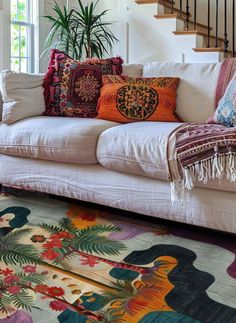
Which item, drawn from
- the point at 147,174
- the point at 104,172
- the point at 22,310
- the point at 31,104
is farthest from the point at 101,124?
the point at 22,310

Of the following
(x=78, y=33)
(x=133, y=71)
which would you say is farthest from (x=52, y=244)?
(x=78, y=33)

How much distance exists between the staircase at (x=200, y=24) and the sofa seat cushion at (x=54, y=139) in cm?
234

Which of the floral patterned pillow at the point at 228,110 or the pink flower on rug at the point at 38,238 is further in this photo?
the floral patterned pillow at the point at 228,110

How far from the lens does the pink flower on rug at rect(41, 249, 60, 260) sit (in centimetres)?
186

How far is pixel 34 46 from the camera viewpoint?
15.5 ft

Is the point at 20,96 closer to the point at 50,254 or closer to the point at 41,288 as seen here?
the point at 50,254

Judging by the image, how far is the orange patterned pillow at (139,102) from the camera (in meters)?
2.54

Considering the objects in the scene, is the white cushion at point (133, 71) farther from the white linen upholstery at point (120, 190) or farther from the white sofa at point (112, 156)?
the white linen upholstery at point (120, 190)

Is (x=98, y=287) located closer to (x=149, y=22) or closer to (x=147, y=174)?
(x=147, y=174)

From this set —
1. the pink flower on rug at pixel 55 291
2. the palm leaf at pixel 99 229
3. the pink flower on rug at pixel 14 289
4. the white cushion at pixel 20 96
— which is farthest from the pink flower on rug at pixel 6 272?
the white cushion at pixel 20 96

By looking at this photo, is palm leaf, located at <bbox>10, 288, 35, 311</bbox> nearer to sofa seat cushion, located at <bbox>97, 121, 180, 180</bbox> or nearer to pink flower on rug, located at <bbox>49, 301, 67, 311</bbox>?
pink flower on rug, located at <bbox>49, 301, 67, 311</bbox>

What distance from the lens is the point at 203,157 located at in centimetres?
186

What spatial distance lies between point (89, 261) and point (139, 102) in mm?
1110

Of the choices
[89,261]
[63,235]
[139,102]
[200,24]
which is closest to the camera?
[89,261]
